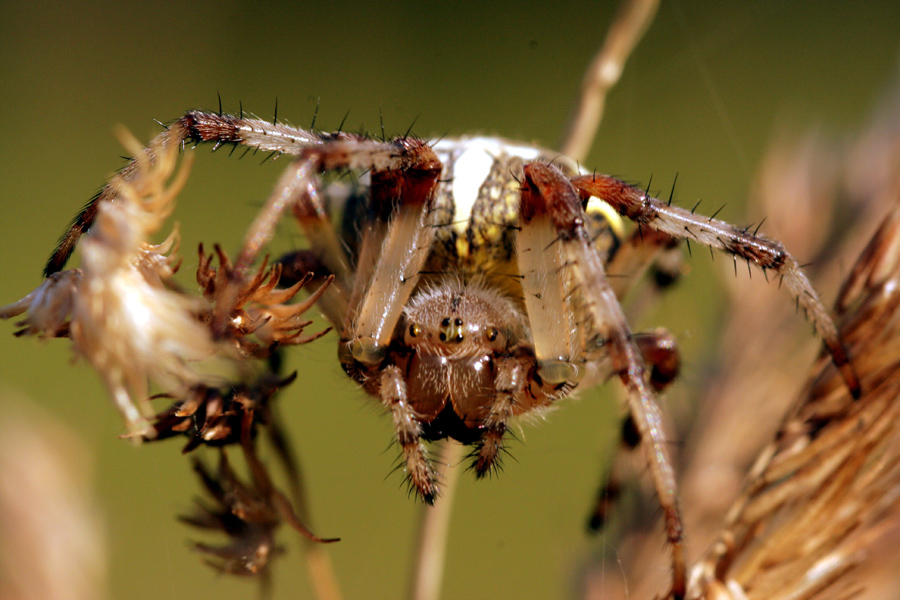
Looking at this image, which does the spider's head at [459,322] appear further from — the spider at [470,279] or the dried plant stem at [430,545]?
the dried plant stem at [430,545]

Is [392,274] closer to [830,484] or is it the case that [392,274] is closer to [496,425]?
[496,425]

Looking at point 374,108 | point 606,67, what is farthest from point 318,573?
point 374,108

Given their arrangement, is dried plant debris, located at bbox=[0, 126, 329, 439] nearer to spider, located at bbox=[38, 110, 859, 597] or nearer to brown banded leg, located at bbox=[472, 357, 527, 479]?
spider, located at bbox=[38, 110, 859, 597]

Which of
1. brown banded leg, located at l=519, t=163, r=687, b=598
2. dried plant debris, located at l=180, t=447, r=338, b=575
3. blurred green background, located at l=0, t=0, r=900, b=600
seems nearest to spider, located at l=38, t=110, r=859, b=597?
brown banded leg, located at l=519, t=163, r=687, b=598

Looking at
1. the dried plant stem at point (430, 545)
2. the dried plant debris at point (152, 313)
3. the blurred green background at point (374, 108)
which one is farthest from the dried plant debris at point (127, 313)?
the blurred green background at point (374, 108)

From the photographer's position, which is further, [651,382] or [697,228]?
[651,382]

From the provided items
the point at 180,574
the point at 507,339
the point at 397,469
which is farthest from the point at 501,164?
the point at 180,574

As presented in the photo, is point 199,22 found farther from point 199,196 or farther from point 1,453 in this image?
point 1,453
